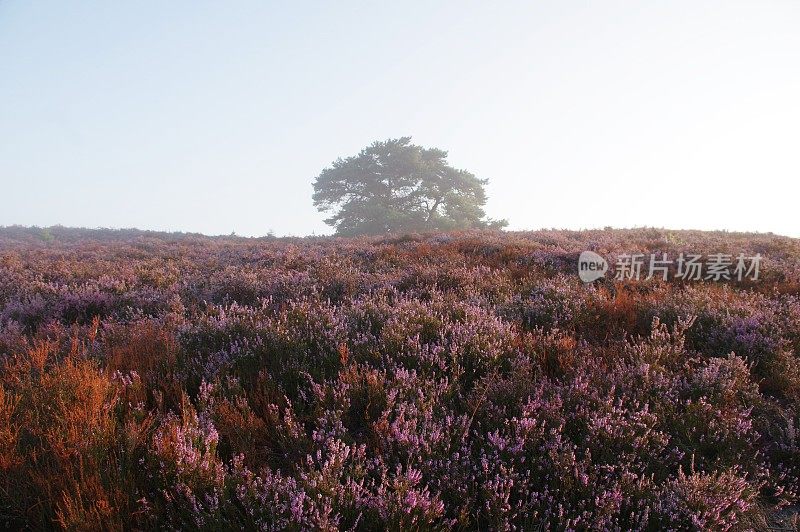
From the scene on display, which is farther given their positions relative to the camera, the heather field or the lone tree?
the lone tree

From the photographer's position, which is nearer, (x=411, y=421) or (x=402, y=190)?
(x=411, y=421)

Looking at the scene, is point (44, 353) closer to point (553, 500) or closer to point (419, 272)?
point (553, 500)

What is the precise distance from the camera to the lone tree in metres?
36.7

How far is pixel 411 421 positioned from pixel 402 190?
37098 mm

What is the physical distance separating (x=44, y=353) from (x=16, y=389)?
712 millimetres

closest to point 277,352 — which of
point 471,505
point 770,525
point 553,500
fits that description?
point 471,505

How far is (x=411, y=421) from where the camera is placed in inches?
98.1

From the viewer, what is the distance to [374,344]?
3764 mm

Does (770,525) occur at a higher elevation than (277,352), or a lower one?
lower

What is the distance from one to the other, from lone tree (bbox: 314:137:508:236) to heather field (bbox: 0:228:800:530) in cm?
3178

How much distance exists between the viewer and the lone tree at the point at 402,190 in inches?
1446

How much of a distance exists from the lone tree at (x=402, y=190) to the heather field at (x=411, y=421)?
31780mm

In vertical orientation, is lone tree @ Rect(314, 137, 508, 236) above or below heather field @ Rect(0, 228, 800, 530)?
above

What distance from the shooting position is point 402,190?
38750mm
